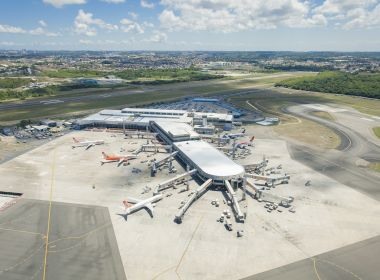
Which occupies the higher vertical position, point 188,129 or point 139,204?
point 188,129

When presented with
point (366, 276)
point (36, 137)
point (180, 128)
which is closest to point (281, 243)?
point (366, 276)

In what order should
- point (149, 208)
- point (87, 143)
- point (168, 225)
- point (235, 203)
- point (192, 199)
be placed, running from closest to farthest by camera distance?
point (168, 225)
point (149, 208)
point (235, 203)
point (192, 199)
point (87, 143)

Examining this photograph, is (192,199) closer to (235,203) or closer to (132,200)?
(235,203)

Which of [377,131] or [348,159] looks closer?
[348,159]

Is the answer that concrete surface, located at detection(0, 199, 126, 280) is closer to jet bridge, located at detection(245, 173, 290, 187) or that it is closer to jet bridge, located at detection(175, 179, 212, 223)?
jet bridge, located at detection(175, 179, 212, 223)

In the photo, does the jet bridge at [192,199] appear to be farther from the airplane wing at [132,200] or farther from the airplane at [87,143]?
the airplane at [87,143]

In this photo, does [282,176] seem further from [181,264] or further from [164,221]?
[181,264]

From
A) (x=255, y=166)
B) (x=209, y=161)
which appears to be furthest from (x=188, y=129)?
(x=255, y=166)
